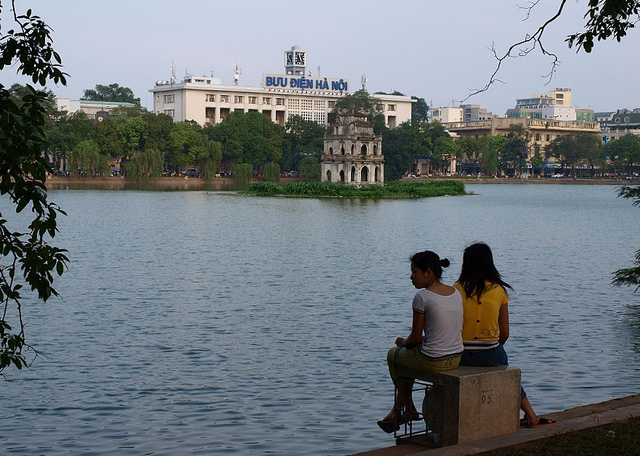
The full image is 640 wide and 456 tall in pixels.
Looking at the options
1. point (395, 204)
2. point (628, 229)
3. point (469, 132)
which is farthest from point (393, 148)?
point (469, 132)

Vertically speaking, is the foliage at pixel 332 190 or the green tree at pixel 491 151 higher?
the green tree at pixel 491 151

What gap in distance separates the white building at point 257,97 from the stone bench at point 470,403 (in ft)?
466

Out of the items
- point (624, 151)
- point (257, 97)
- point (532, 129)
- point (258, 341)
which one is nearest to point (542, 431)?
point (258, 341)

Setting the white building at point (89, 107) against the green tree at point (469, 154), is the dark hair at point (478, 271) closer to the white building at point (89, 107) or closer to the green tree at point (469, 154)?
the white building at point (89, 107)

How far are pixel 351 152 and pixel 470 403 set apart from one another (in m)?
91.0

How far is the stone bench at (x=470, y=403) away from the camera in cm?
867

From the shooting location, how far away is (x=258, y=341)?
61.7ft

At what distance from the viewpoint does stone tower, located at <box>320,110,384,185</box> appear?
98.9 meters

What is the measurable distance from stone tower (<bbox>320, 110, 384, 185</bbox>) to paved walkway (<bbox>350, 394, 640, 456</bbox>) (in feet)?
291

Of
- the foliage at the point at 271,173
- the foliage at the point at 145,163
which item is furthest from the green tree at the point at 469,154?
the foliage at the point at 145,163

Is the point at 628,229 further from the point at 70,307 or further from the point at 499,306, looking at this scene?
the point at 499,306

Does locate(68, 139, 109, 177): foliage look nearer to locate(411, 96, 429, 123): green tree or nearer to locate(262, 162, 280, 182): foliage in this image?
locate(262, 162, 280, 182): foliage

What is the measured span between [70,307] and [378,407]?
38.1 ft

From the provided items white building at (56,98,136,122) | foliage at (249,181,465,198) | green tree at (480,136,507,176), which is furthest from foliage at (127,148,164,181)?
green tree at (480,136,507,176)
